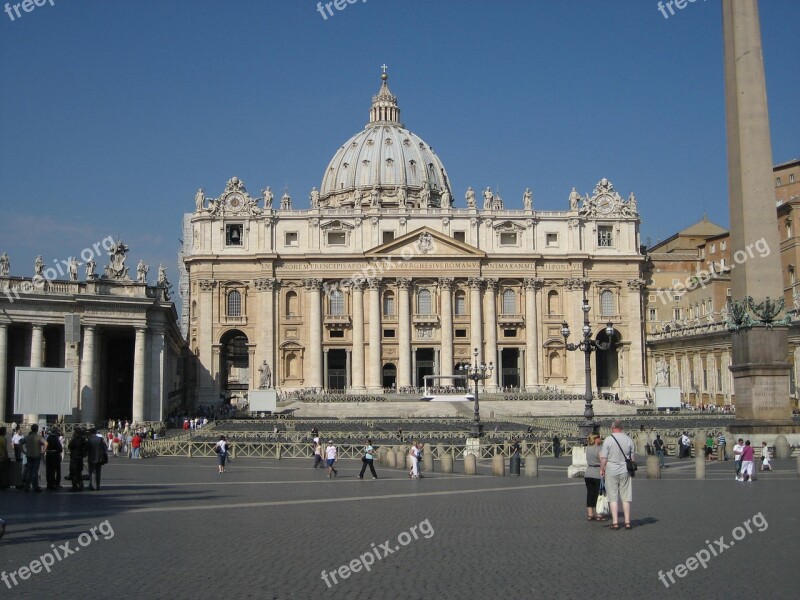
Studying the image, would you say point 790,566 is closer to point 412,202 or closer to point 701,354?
point 701,354

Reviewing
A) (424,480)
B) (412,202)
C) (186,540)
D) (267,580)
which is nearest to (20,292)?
(424,480)

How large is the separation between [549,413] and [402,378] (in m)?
19.0

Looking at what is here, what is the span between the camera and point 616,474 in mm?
13023

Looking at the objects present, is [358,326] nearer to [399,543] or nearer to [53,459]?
[53,459]

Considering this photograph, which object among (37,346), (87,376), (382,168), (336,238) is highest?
(382,168)

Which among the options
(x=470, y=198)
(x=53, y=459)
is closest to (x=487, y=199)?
(x=470, y=198)

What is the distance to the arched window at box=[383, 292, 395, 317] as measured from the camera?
272 ft

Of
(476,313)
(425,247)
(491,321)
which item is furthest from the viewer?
(491,321)

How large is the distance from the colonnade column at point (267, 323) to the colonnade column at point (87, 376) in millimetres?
37873

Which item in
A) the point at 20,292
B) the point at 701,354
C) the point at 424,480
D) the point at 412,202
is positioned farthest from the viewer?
the point at 412,202

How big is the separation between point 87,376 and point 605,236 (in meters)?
54.0

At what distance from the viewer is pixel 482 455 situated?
3159cm

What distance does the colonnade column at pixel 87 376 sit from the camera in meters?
41.8

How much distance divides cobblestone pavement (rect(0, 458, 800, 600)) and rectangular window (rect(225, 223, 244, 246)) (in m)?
63.0
